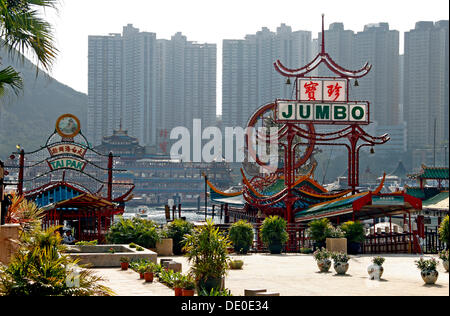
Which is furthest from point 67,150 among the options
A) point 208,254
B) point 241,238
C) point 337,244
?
point 208,254

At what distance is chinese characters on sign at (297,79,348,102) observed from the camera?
4688 cm

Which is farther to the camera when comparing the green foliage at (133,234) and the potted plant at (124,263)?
the green foliage at (133,234)

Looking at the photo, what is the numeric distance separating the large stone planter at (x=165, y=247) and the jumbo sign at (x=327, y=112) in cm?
1556

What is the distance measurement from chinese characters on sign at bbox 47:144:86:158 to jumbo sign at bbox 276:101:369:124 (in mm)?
18970

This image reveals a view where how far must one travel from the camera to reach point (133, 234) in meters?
32.8

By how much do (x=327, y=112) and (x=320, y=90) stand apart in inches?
69.2

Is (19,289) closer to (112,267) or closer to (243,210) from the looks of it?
(112,267)

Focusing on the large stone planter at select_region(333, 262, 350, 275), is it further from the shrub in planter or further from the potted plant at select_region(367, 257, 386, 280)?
the shrub in planter

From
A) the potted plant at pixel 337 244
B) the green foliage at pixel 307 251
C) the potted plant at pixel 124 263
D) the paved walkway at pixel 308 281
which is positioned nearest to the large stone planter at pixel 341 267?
the paved walkway at pixel 308 281

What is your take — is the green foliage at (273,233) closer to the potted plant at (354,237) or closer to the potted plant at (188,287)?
the potted plant at (354,237)

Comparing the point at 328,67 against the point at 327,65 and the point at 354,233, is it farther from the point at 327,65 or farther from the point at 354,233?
the point at 354,233

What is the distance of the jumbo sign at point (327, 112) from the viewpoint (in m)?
45.7

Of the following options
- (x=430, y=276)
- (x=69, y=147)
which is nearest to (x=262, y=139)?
(x=69, y=147)

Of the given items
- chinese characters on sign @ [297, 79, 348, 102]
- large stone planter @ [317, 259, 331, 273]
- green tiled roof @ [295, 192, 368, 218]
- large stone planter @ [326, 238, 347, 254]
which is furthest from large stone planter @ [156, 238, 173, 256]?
chinese characters on sign @ [297, 79, 348, 102]
